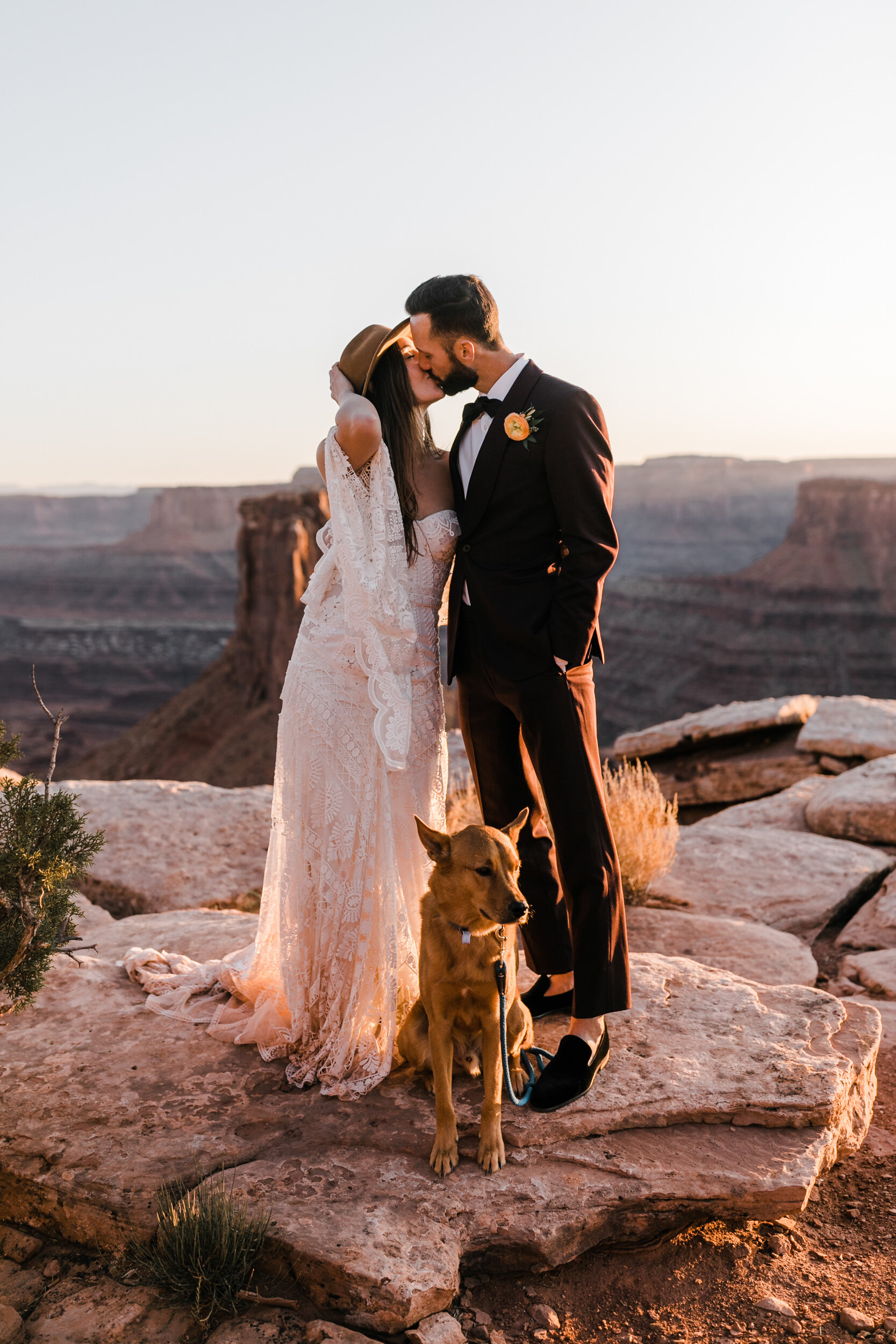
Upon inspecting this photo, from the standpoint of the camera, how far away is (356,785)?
2748 millimetres

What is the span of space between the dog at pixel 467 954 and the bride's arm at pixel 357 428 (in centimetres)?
99

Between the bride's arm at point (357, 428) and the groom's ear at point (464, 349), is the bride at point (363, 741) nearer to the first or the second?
the bride's arm at point (357, 428)

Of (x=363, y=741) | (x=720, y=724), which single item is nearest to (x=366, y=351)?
(x=363, y=741)

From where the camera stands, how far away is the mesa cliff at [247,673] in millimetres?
28234

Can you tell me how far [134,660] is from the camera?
63375 millimetres

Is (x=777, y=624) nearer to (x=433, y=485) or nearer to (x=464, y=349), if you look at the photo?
(x=433, y=485)

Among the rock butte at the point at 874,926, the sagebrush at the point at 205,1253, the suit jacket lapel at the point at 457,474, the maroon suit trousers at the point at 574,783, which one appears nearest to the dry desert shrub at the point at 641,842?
the rock butte at the point at 874,926

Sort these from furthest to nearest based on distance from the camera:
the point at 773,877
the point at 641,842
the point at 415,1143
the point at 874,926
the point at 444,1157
A: the point at 773,877 → the point at 641,842 → the point at 874,926 → the point at 415,1143 → the point at 444,1157

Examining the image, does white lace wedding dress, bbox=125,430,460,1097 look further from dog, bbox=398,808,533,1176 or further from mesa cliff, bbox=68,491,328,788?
mesa cliff, bbox=68,491,328,788

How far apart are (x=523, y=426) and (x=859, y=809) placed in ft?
15.1

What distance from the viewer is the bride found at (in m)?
2.62

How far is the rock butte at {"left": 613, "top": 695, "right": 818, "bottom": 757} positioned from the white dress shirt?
22.4 ft

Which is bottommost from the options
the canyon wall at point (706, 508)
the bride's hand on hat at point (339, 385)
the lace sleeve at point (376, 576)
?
the lace sleeve at point (376, 576)

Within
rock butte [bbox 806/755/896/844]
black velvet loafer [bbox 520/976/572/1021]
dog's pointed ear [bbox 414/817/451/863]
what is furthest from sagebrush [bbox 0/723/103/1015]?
rock butte [bbox 806/755/896/844]
